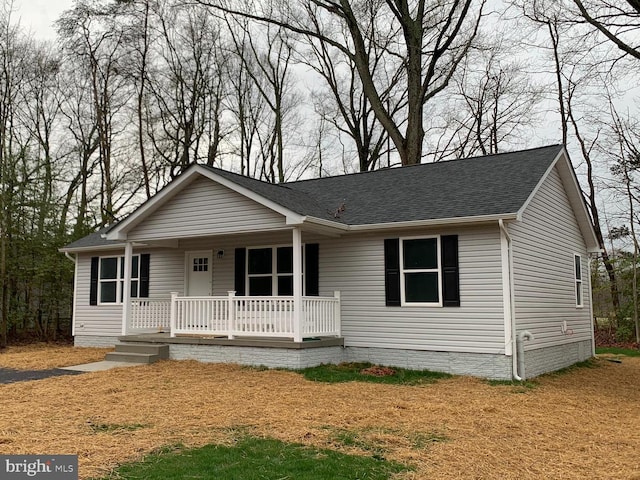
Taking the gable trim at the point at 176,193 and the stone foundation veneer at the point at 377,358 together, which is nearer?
the stone foundation veneer at the point at 377,358

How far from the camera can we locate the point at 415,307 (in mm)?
10641

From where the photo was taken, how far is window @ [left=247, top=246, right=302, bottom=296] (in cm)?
1229

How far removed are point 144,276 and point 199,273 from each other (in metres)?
1.99

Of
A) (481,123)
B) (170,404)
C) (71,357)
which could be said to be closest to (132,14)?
(71,357)

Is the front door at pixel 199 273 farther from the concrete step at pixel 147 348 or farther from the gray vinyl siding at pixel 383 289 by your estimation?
the concrete step at pixel 147 348

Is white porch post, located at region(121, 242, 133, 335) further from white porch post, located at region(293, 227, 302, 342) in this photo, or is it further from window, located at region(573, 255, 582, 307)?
window, located at region(573, 255, 582, 307)

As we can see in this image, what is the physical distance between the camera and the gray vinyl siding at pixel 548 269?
10430mm

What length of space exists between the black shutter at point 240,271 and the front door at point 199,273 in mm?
937

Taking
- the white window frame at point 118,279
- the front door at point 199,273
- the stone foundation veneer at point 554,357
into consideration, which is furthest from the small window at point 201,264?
the stone foundation veneer at point 554,357

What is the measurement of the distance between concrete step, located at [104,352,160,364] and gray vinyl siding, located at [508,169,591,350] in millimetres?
7315

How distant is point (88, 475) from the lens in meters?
4.43

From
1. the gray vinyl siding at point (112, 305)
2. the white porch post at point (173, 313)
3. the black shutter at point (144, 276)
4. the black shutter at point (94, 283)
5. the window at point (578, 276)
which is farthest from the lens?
the black shutter at point (94, 283)

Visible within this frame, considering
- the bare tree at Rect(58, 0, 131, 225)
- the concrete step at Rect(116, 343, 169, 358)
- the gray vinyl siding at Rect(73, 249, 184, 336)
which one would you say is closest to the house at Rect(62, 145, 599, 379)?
the concrete step at Rect(116, 343, 169, 358)

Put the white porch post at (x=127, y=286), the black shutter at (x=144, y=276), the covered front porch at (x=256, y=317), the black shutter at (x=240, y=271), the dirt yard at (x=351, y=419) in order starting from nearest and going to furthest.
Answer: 1. the dirt yard at (x=351, y=419)
2. the covered front porch at (x=256, y=317)
3. the white porch post at (x=127, y=286)
4. the black shutter at (x=240, y=271)
5. the black shutter at (x=144, y=276)
